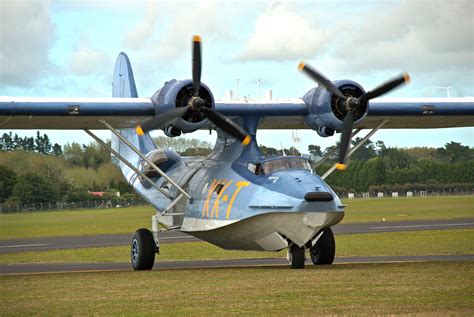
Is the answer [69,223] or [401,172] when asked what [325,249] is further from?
[401,172]

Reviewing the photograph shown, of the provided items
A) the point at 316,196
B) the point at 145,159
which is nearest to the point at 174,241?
the point at 145,159

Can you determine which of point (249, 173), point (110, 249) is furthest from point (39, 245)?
point (249, 173)

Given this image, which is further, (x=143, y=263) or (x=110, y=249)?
(x=110, y=249)

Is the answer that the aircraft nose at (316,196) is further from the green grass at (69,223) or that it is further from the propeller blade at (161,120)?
the green grass at (69,223)

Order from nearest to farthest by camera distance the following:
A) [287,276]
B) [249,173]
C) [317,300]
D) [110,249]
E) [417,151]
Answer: [317,300], [287,276], [249,173], [110,249], [417,151]

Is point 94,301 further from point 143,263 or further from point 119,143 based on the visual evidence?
point 119,143

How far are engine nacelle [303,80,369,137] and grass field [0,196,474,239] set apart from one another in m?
24.7

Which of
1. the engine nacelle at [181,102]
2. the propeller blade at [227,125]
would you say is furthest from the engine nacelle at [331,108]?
the engine nacelle at [181,102]

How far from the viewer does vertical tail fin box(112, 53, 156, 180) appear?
96.5ft

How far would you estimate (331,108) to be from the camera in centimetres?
2447

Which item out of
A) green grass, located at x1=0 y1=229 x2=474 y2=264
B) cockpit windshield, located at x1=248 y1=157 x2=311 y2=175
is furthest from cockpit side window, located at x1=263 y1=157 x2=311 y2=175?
green grass, located at x1=0 y1=229 x2=474 y2=264

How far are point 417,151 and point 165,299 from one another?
8272cm

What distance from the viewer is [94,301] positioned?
16.7m

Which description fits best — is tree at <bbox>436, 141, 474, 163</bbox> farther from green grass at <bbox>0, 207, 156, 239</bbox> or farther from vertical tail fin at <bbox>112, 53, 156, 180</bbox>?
vertical tail fin at <bbox>112, 53, 156, 180</bbox>
